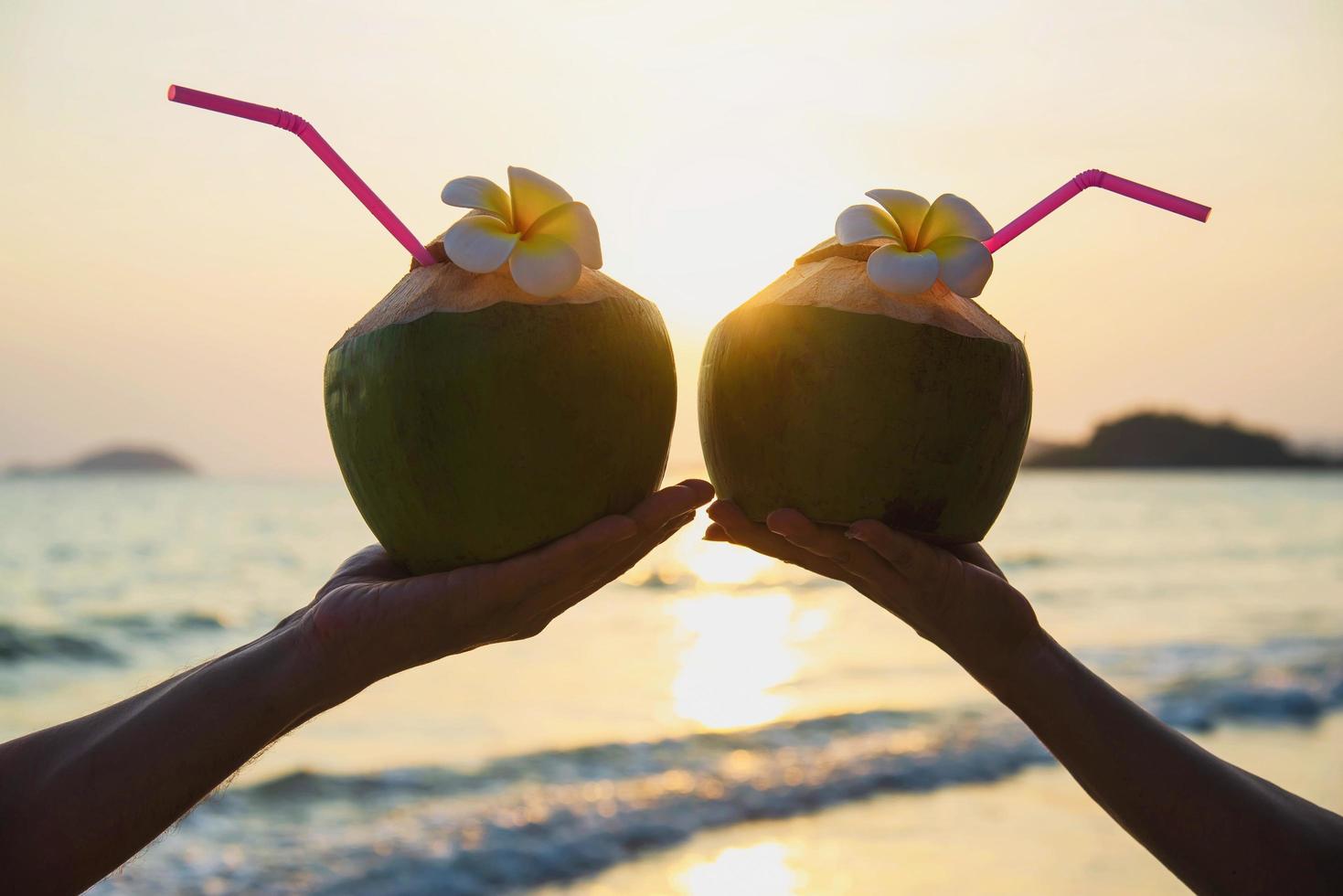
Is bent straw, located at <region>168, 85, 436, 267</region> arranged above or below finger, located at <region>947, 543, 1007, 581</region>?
above

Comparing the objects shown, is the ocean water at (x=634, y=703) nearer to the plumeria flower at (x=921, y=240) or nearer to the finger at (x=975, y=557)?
the finger at (x=975, y=557)

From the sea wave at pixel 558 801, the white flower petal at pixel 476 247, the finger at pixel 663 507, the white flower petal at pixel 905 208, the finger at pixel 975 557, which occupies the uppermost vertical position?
the white flower petal at pixel 905 208

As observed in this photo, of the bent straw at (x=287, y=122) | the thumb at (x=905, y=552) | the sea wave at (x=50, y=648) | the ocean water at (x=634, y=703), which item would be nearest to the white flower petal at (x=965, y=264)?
the thumb at (x=905, y=552)

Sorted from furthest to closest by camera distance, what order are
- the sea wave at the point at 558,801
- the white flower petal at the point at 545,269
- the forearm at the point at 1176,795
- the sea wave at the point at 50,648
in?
the sea wave at the point at 50,648, the sea wave at the point at 558,801, the forearm at the point at 1176,795, the white flower petal at the point at 545,269

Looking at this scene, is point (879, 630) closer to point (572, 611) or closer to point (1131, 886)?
point (572, 611)

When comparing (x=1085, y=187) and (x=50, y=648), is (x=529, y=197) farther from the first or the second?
(x=50, y=648)

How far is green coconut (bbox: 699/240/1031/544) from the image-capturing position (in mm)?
1920

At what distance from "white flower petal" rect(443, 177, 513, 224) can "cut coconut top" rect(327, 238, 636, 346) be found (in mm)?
92

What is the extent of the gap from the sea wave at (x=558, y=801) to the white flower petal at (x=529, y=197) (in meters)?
4.55

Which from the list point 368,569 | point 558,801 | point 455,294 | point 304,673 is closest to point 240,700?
point 304,673

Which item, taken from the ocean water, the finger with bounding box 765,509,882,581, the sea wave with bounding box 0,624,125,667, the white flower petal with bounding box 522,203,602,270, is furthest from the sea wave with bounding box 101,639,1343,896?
the sea wave with bounding box 0,624,125,667

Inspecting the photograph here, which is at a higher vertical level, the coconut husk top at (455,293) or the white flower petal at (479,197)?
the white flower petal at (479,197)

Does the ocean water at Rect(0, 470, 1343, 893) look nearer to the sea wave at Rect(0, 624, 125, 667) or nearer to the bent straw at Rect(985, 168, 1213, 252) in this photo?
the sea wave at Rect(0, 624, 125, 667)

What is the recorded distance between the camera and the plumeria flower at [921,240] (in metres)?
1.93
